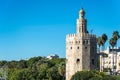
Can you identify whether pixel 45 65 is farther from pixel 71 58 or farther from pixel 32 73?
pixel 71 58

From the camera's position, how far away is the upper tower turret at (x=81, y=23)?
82.9m

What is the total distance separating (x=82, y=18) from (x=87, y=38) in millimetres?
3985

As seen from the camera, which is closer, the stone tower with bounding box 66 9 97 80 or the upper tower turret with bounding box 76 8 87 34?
the upper tower turret with bounding box 76 8 87 34

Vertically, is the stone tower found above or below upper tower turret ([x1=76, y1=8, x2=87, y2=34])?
below

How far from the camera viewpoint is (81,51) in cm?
8462

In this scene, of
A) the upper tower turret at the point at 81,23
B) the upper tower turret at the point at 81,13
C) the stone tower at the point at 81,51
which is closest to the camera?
the upper tower turret at the point at 81,23

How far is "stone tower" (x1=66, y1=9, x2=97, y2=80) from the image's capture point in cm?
8431

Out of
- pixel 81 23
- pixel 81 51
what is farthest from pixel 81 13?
pixel 81 51

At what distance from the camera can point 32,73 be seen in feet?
369

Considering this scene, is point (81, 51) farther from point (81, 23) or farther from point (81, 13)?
point (81, 13)

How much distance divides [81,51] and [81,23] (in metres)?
4.91

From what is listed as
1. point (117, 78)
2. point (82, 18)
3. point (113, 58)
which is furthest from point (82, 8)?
point (113, 58)

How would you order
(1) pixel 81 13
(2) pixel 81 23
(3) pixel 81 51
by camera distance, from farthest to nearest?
(3) pixel 81 51 < (1) pixel 81 13 < (2) pixel 81 23

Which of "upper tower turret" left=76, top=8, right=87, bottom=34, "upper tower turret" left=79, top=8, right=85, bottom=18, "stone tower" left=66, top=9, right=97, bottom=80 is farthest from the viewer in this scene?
"stone tower" left=66, top=9, right=97, bottom=80
